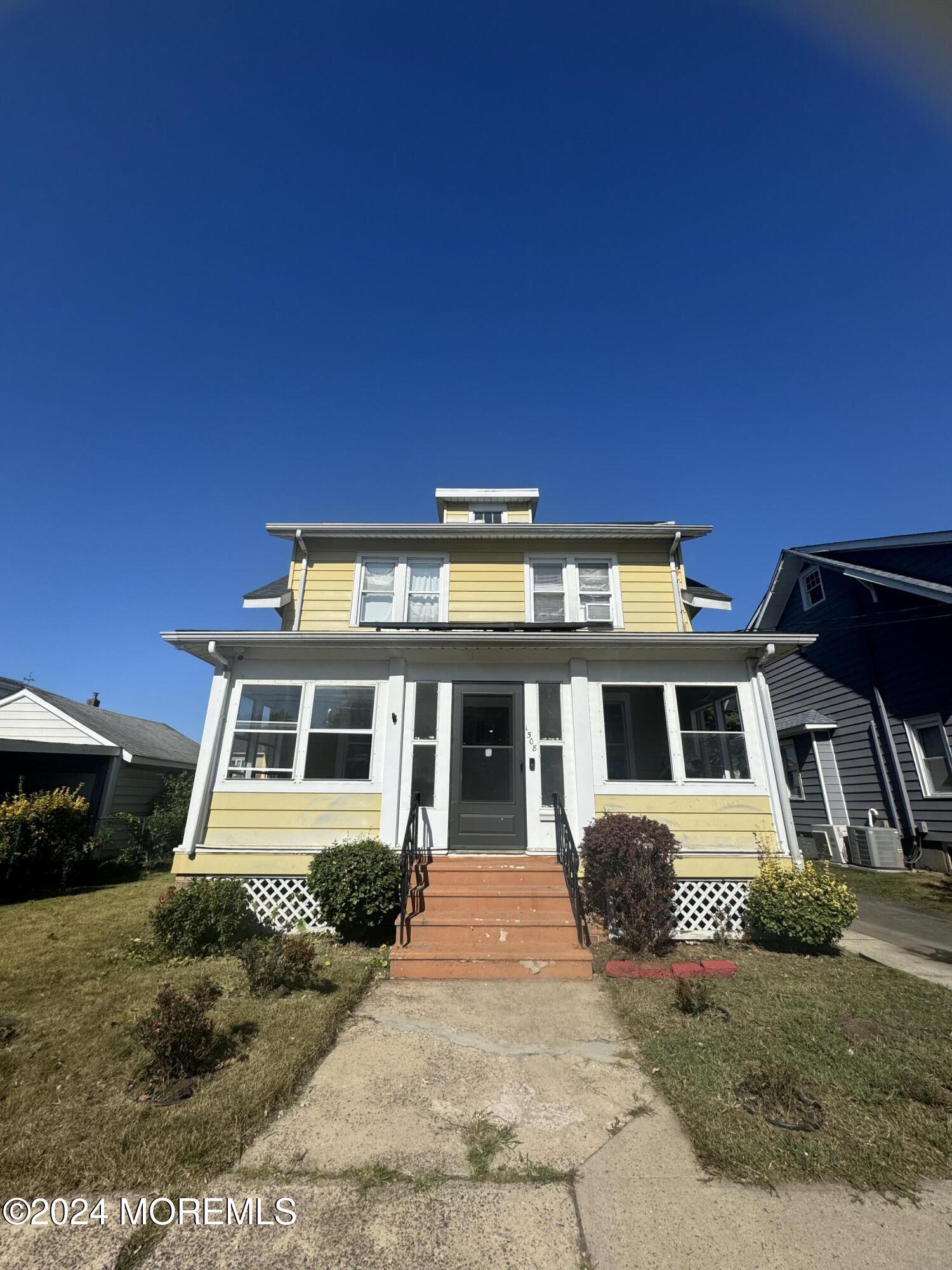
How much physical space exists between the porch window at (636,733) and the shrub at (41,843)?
11311 mm

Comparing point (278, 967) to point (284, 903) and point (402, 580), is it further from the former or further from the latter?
point (402, 580)

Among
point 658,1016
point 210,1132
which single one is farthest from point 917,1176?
point 210,1132

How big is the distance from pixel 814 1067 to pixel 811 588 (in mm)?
15664

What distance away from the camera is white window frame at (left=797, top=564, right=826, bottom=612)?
52.9ft

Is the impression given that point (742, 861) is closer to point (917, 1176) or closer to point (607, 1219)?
point (917, 1176)

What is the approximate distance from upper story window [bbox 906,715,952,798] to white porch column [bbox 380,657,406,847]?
40.9 feet

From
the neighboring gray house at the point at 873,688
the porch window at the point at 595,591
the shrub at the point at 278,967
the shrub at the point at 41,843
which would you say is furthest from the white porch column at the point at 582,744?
the shrub at the point at 41,843

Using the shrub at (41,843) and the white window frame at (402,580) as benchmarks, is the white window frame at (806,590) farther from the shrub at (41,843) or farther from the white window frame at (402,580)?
the shrub at (41,843)

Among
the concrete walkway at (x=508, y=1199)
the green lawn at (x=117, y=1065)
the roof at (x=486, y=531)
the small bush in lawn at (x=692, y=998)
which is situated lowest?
the concrete walkway at (x=508, y=1199)

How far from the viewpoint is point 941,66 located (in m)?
3.67

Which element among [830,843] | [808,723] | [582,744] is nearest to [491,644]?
[582,744]

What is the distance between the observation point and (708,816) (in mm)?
8352

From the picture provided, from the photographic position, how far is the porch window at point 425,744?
866 centimetres

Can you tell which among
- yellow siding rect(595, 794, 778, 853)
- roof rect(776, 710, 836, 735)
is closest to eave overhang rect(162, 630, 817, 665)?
yellow siding rect(595, 794, 778, 853)
